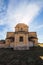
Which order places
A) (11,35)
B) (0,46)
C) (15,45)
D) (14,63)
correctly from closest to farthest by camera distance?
(14,63) < (15,45) < (0,46) < (11,35)

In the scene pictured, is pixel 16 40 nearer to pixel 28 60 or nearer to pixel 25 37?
pixel 25 37

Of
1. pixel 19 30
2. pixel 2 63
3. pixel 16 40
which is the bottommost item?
pixel 2 63

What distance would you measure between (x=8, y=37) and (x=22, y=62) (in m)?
20.8

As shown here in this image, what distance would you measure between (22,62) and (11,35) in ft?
68.8

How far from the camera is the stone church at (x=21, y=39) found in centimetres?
4138

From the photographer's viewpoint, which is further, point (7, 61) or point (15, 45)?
point (15, 45)

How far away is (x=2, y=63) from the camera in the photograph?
2833 centimetres

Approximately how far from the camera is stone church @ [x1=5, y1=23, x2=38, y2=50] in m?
41.4

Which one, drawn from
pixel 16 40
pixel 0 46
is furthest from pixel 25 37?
pixel 0 46

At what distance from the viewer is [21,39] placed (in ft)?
140

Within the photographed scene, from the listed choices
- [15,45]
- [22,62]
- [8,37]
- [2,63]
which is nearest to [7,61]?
[2,63]

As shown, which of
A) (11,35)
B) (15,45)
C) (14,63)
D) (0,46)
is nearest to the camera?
(14,63)

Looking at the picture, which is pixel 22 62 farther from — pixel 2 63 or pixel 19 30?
pixel 19 30

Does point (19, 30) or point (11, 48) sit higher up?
point (19, 30)
